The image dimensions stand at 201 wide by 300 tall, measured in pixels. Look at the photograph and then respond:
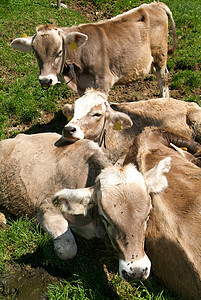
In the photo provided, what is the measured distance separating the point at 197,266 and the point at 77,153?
229 centimetres

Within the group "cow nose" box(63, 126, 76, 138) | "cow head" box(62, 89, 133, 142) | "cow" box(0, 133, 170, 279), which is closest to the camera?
"cow" box(0, 133, 170, 279)

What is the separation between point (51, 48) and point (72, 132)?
2272mm

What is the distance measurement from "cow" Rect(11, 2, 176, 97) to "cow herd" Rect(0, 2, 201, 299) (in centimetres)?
2

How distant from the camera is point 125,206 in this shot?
2.89m

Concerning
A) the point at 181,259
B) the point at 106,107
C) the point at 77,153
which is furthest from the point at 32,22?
the point at 181,259

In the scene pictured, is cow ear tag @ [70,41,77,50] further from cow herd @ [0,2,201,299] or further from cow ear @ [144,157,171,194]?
cow ear @ [144,157,171,194]

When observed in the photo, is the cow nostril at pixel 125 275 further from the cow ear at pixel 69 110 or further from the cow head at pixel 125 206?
the cow ear at pixel 69 110

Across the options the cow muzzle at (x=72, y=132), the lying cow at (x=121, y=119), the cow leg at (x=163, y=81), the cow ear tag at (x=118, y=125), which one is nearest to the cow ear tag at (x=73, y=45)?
the lying cow at (x=121, y=119)

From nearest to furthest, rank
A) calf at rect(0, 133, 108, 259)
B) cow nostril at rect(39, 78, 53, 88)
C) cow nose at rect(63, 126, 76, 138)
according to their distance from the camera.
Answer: calf at rect(0, 133, 108, 259) < cow nose at rect(63, 126, 76, 138) < cow nostril at rect(39, 78, 53, 88)

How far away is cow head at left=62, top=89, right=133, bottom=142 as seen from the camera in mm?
4586

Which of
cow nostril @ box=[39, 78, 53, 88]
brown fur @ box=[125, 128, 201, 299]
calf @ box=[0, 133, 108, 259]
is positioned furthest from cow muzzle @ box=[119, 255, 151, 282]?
cow nostril @ box=[39, 78, 53, 88]

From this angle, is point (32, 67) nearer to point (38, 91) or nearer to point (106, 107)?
point (38, 91)

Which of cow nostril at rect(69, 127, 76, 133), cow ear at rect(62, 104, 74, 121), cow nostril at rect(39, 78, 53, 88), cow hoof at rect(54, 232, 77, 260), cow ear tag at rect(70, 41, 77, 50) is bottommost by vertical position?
cow hoof at rect(54, 232, 77, 260)

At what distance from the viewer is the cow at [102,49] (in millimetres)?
5844
